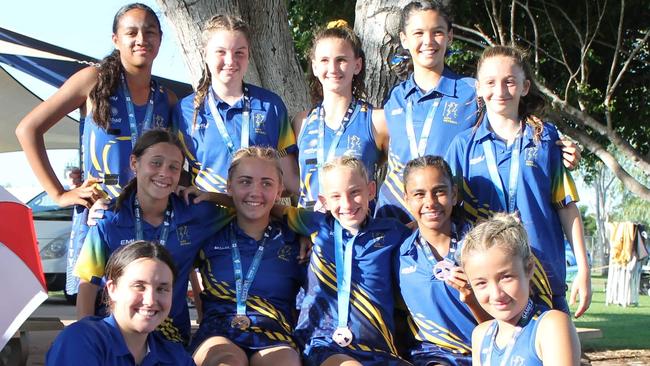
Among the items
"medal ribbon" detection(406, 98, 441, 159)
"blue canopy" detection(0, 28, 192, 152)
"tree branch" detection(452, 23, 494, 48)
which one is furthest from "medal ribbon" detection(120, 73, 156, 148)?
"tree branch" detection(452, 23, 494, 48)

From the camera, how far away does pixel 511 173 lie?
4.25m

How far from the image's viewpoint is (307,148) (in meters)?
4.86

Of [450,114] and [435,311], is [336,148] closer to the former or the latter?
[450,114]

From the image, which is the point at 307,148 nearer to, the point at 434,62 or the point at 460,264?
the point at 434,62

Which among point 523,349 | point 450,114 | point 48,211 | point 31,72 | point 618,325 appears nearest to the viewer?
point 523,349

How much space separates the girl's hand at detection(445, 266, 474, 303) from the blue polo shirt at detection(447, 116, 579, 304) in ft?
1.58

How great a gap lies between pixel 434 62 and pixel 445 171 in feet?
2.68

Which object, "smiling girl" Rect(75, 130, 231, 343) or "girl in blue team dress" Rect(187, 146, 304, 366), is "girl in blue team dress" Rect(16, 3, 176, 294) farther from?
"girl in blue team dress" Rect(187, 146, 304, 366)

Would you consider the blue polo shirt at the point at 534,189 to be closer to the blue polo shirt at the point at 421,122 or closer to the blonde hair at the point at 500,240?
→ the blue polo shirt at the point at 421,122

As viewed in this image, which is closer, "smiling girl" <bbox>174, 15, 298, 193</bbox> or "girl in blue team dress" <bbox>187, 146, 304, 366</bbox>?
"girl in blue team dress" <bbox>187, 146, 304, 366</bbox>

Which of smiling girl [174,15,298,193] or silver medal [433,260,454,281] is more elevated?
smiling girl [174,15,298,193]

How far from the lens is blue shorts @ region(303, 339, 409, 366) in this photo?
13.5 ft

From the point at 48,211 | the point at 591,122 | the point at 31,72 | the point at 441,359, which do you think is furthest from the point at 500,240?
the point at 48,211

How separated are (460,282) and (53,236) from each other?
10.5 m
